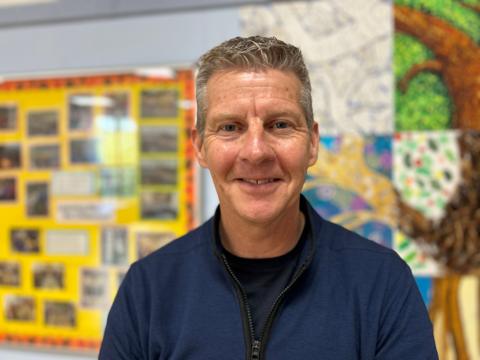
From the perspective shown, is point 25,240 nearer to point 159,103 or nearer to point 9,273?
point 9,273

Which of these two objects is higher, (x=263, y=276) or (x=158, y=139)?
(x=158, y=139)

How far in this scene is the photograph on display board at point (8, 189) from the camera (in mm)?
2248

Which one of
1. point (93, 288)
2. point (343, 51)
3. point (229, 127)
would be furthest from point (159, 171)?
point (229, 127)

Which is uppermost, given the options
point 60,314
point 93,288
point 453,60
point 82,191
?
point 453,60

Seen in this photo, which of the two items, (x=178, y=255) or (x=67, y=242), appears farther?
(x=67, y=242)

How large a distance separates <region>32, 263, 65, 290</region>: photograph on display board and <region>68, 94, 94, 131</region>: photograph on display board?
0.55m

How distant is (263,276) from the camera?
3.36ft

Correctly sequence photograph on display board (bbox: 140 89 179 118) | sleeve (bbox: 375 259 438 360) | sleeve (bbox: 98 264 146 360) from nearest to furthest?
sleeve (bbox: 375 259 438 360)
sleeve (bbox: 98 264 146 360)
photograph on display board (bbox: 140 89 179 118)

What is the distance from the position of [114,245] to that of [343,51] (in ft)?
3.59

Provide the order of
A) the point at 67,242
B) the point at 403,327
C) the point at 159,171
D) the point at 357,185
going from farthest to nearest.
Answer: the point at 67,242 < the point at 159,171 < the point at 357,185 < the point at 403,327

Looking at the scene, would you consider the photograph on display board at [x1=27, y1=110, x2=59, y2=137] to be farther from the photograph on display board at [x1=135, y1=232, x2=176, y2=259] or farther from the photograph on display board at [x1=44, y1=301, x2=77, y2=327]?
the photograph on display board at [x1=44, y1=301, x2=77, y2=327]

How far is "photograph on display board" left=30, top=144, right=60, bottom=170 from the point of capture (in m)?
2.17

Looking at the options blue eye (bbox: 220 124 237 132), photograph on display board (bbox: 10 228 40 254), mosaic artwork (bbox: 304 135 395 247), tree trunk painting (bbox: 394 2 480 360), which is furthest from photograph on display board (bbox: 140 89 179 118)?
blue eye (bbox: 220 124 237 132)

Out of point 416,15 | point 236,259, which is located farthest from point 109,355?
point 416,15
